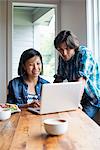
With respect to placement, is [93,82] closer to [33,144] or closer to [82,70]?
[82,70]

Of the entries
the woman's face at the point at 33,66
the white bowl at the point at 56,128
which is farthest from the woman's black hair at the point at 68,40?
the white bowl at the point at 56,128

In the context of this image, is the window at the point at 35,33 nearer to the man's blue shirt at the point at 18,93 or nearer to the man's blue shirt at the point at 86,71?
the man's blue shirt at the point at 86,71

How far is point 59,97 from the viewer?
168 centimetres

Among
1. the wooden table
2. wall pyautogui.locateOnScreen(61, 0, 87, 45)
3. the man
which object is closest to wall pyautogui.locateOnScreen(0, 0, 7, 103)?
wall pyautogui.locateOnScreen(61, 0, 87, 45)

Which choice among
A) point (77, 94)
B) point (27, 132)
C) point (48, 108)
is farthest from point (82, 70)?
point (27, 132)

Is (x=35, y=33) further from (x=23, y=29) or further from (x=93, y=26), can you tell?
(x=93, y=26)

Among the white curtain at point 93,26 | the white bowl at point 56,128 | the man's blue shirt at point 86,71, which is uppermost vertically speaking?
the white curtain at point 93,26

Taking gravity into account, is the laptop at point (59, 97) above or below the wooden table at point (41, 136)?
above

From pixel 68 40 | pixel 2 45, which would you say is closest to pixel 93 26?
pixel 68 40

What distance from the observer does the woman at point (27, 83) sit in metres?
2.13

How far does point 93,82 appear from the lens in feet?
7.40

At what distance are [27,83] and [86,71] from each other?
20.4 inches

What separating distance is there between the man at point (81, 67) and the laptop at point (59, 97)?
0.32 meters

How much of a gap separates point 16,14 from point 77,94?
2934 mm
